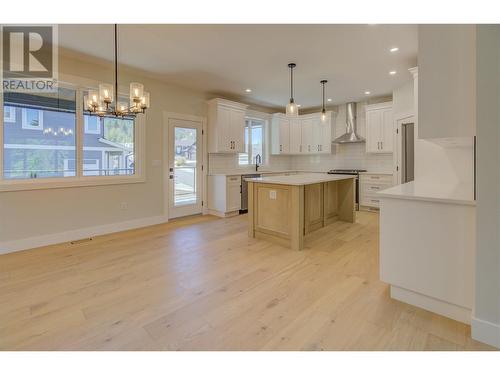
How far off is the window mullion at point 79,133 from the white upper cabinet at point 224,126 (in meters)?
2.41

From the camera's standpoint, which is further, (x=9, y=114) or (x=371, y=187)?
(x=371, y=187)

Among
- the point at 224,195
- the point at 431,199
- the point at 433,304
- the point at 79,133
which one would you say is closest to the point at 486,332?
the point at 433,304

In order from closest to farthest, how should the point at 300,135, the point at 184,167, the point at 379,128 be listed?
the point at 184,167 < the point at 379,128 < the point at 300,135

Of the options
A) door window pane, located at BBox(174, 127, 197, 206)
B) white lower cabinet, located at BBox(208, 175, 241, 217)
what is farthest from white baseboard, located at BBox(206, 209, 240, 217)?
door window pane, located at BBox(174, 127, 197, 206)

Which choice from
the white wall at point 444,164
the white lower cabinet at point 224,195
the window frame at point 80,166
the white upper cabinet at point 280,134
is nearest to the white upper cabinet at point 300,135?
the white upper cabinet at point 280,134

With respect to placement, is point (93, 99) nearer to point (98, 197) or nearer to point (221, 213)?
point (98, 197)

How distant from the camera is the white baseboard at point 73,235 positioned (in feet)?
11.3

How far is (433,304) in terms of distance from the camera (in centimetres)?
199

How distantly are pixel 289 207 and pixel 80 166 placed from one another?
325cm

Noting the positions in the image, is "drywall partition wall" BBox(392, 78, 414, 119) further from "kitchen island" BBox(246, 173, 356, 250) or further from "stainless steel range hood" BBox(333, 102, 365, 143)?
"kitchen island" BBox(246, 173, 356, 250)

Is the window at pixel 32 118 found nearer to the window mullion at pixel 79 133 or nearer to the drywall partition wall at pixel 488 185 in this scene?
the window mullion at pixel 79 133

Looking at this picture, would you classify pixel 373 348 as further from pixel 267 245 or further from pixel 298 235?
pixel 267 245

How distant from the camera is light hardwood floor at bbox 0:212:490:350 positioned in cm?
168

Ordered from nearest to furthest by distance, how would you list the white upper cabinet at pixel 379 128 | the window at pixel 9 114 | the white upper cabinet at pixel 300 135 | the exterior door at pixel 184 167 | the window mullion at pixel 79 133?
the window at pixel 9 114, the window mullion at pixel 79 133, the exterior door at pixel 184 167, the white upper cabinet at pixel 379 128, the white upper cabinet at pixel 300 135
